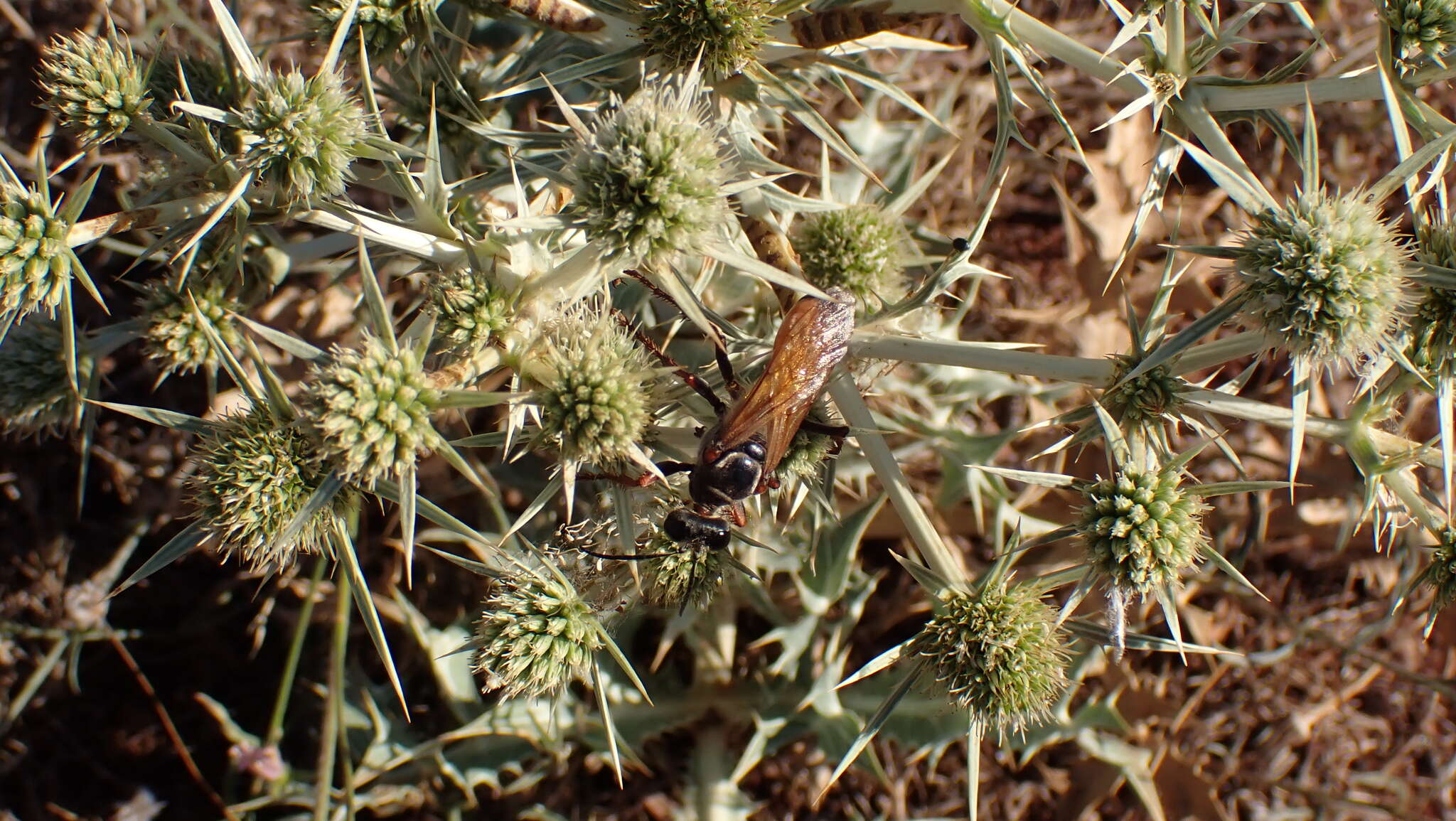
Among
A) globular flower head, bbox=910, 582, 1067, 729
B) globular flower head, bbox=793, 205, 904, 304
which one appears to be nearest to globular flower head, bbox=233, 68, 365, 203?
globular flower head, bbox=793, 205, 904, 304

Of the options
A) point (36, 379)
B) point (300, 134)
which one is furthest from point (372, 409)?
point (36, 379)

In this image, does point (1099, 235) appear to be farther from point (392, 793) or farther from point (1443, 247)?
point (392, 793)

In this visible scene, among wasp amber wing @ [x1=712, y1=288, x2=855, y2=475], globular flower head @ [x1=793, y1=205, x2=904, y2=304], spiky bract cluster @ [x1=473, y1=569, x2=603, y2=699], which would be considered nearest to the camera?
spiky bract cluster @ [x1=473, y1=569, x2=603, y2=699]

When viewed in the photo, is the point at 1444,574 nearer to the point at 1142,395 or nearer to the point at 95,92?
the point at 1142,395

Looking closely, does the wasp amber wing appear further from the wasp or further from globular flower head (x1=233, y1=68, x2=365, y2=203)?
globular flower head (x1=233, y1=68, x2=365, y2=203)

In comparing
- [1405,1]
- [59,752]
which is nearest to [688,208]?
[1405,1]

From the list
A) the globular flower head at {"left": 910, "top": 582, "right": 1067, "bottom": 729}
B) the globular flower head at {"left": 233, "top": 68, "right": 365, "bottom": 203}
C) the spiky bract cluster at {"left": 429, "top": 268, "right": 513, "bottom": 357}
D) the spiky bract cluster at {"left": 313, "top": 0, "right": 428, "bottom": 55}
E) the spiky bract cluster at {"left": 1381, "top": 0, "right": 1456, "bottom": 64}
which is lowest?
the globular flower head at {"left": 910, "top": 582, "right": 1067, "bottom": 729}
